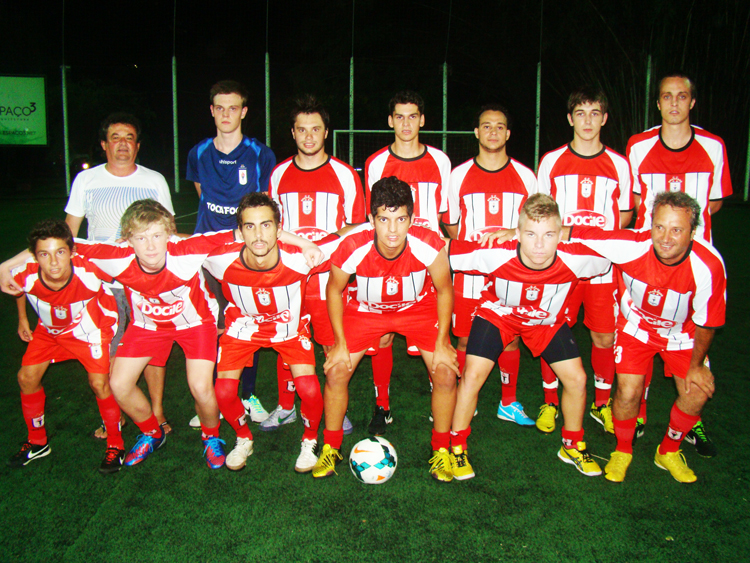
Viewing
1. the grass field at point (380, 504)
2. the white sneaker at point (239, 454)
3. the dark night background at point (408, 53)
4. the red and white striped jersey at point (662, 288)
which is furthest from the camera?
the dark night background at point (408, 53)

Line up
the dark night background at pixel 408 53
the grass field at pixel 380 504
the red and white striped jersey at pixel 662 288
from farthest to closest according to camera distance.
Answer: the dark night background at pixel 408 53 < the red and white striped jersey at pixel 662 288 < the grass field at pixel 380 504

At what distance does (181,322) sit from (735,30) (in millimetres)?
17939

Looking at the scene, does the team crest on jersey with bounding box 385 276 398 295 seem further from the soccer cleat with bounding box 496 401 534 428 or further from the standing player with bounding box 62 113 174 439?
the standing player with bounding box 62 113 174 439

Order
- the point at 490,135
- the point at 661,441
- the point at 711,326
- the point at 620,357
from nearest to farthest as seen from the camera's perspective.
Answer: the point at 711,326 → the point at 620,357 → the point at 661,441 → the point at 490,135

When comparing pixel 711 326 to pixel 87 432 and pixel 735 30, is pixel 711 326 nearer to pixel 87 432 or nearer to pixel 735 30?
pixel 87 432

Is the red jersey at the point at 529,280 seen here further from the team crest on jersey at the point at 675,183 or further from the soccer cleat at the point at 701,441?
the soccer cleat at the point at 701,441

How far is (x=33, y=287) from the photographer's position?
115 inches

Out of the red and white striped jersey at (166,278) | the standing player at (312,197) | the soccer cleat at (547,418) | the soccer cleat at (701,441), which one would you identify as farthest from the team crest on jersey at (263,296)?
the soccer cleat at (701,441)

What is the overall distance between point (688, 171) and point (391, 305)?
2015 mm

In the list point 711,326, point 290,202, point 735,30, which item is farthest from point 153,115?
point 711,326

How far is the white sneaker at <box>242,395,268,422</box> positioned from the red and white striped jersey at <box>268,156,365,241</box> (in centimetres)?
113

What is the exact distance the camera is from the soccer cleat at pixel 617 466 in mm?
2785

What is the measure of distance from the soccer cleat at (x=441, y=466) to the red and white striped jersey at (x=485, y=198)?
1073 mm

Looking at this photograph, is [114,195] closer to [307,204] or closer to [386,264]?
[307,204]
